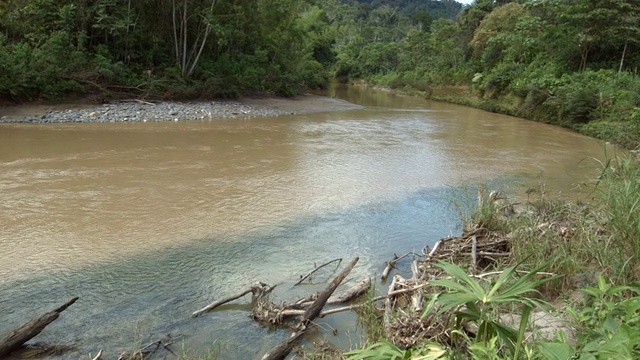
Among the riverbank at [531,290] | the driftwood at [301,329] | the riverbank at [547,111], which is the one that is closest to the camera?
the riverbank at [531,290]

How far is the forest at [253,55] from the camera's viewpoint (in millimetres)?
15375

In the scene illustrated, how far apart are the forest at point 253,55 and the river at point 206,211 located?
8.87 feet

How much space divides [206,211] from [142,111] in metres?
10.5

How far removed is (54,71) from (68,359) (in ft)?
47.7

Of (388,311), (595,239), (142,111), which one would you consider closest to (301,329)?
(388,311)

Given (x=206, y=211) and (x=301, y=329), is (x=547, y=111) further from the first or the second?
(x=301, y=329)

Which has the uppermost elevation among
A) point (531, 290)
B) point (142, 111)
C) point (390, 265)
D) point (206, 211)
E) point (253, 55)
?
point (253, 55)

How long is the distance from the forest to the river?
270 cm

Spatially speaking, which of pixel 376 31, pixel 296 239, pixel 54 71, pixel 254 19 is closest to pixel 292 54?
pixel 254 19

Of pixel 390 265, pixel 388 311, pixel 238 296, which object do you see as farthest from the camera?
pixel 390 265

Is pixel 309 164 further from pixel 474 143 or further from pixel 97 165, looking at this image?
pixel 474 143

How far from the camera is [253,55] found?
913 inches

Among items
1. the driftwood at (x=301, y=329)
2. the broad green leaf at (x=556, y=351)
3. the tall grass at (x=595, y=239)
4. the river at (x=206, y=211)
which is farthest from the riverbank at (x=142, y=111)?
the broad green leaf at (x=556, y=351)

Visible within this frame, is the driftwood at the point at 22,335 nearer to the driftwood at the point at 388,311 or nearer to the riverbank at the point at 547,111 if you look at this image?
the driftwood at the point at 388,311
